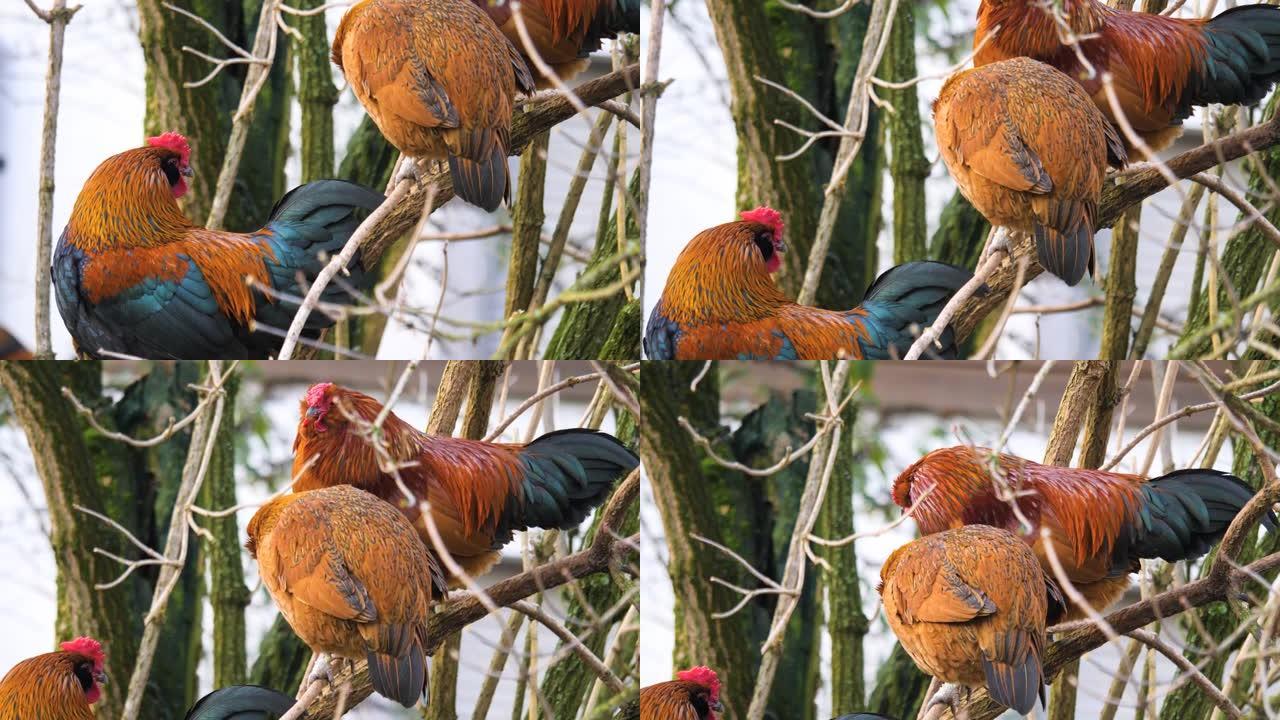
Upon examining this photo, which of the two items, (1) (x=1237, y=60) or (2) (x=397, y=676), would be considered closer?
(2) (x=397, y=676)

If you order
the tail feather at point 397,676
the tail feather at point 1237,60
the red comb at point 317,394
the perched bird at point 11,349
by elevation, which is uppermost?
the tail feather at point 1237,60

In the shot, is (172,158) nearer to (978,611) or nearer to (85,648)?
(85,648)

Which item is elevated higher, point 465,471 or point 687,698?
point 465,471

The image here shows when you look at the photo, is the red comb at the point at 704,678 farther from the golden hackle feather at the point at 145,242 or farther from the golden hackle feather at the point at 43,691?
the golden hackle feather at the point at 43,691

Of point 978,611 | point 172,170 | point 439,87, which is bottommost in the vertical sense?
point 978,611

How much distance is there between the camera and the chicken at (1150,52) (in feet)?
8.39

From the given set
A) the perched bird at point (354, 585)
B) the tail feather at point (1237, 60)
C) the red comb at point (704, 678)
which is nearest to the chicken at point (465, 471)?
the perched bird at point (354, 585)

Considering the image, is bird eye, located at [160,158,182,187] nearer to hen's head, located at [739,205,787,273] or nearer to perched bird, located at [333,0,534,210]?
perched bird, located at [333,0,534,210]

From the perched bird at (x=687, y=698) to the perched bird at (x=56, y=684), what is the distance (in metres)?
1.18

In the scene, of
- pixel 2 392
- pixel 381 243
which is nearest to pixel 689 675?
pixel 381 243

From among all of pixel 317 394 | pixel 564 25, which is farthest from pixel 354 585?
pixel 564 25

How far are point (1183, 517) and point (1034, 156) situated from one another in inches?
30.9

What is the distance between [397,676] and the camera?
2.37 m

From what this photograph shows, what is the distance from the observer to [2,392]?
3.12 metres
